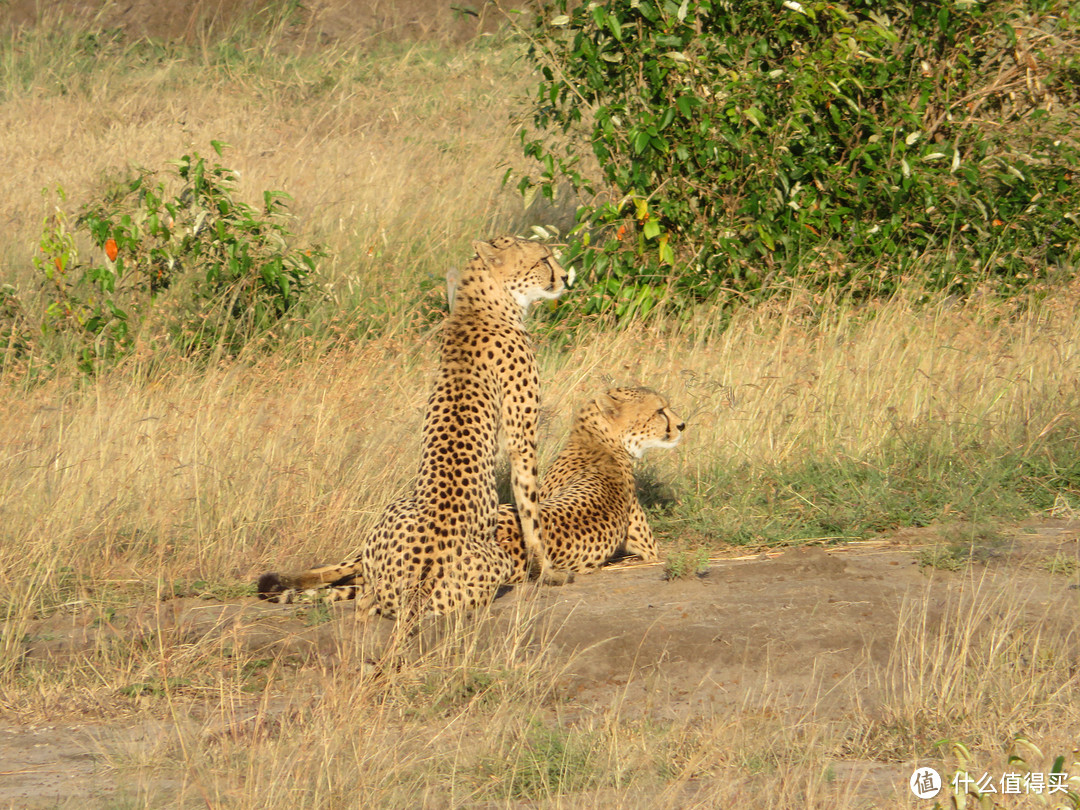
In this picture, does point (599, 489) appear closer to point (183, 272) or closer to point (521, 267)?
point (521, 267)

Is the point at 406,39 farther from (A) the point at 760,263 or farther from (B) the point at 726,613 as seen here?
(B) the point at 726,613

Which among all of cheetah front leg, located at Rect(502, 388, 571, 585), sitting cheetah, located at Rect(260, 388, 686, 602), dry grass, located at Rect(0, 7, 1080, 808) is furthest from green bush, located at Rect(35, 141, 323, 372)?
cheetah front leg, located at Rect(502, 388, 571, 585)

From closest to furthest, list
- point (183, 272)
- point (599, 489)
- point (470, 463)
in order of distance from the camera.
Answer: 1. point (470, 463)
2. point (599, 489)
3. point (183, 272)

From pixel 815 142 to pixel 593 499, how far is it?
330 centimetres

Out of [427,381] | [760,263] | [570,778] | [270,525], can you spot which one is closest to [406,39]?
[760,263]

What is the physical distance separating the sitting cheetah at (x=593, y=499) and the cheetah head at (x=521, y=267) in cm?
63

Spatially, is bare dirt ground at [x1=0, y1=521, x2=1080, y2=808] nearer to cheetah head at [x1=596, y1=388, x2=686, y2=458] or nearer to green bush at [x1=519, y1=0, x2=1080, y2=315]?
cheetah head at [x1=596, y1=388, x2=686, y2=458]

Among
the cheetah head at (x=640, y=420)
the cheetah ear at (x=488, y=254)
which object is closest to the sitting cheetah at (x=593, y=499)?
the cheetah head at (x=640, y=420)

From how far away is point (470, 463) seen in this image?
4.00 meters

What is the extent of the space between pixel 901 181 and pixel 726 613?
389 centimetres

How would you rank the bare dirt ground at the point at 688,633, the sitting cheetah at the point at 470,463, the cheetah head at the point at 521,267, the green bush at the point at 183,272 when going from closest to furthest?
the bare dirt ground at the point at 688,633 < the sitting cheetah at the point at 470,463 < the cheetah head at the point at 521,267 < the green bush at the point at 183,272

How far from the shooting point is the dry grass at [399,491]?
2.89 meters
